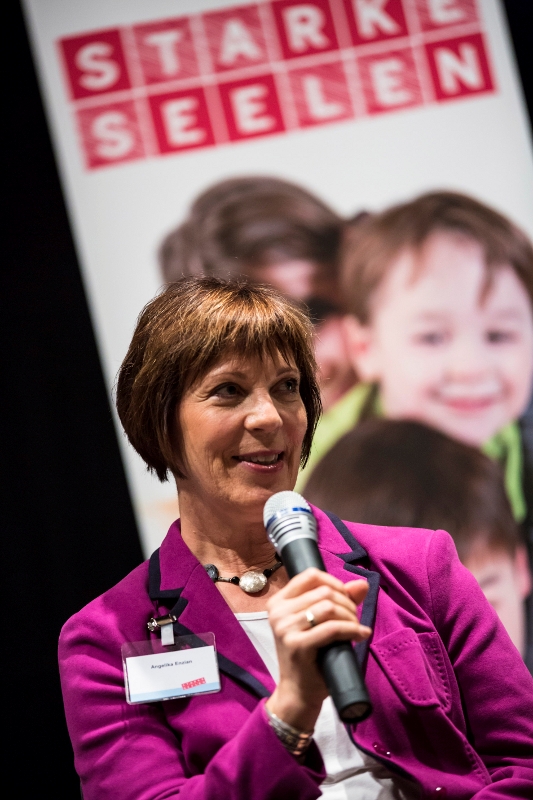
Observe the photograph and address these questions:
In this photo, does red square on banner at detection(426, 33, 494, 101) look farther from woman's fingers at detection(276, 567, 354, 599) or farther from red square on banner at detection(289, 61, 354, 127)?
woman's fingers at detection(276, 567, 354, 599)

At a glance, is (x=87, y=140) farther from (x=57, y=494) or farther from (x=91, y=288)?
(x=57, y=494)

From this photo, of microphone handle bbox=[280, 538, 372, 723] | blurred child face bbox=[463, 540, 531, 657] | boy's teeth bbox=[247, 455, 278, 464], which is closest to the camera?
microphone handle bbox=[280, 538, 372, 723]

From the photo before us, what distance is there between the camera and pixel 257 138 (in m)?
3.21

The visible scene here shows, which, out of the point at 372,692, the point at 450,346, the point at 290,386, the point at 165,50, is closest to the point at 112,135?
the point at 165,50

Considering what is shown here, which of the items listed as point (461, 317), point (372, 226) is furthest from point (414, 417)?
point (372, 226)

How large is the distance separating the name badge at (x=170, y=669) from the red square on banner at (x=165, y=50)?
2.21 metres

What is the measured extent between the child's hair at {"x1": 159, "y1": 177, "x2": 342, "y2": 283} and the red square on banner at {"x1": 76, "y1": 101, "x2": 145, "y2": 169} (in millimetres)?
305

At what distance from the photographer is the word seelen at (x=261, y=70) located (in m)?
3.17

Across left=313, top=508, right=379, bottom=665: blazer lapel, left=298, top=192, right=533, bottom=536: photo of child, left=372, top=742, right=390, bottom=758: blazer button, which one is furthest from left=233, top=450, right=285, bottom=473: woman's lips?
left=298, top=192, right=533, bottom=536: photo of child

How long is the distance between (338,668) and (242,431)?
551mm

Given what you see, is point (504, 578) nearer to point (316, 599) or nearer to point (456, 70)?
point (456, 70)

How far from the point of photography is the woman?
1.56m

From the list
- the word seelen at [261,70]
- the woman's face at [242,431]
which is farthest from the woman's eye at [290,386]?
the word seelen at [261,70]

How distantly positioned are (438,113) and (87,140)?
4.05 feet
